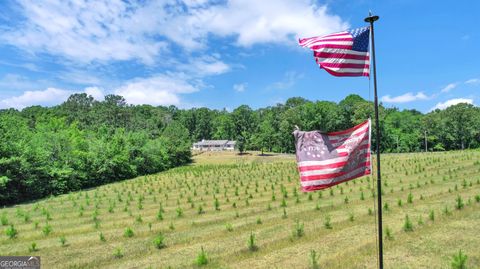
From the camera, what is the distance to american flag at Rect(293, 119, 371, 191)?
7500mm

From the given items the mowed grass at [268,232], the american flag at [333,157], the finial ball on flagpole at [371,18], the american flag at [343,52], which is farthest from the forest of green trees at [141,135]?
the finial ball on flagpole at [371,18]

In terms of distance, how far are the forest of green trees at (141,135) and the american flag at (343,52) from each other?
30795 millimetres

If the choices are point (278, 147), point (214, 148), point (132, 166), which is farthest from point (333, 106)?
point (132, 166)

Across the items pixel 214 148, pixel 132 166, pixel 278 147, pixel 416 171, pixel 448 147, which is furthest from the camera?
pixel 214 148

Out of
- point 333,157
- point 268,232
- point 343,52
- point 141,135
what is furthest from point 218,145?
point 343,52

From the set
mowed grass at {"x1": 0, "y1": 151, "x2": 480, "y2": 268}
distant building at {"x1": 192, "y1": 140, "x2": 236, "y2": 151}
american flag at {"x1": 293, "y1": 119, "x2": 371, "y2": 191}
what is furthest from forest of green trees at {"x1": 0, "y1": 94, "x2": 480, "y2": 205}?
american flag at {"x1": 293, "y1": 119, "x2": 371, "y2": 191}

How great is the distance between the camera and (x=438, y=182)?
78.7ft

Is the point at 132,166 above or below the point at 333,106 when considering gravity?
below

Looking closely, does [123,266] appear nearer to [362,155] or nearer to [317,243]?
[317,243]

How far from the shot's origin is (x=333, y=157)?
753 cm

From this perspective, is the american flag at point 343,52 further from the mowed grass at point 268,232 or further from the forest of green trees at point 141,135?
the forest of green trees at point 141,135

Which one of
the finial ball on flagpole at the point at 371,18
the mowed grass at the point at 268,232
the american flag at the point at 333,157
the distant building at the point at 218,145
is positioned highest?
the finial ball on flagpole at the point at 371,18

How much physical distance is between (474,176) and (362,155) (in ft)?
73.9

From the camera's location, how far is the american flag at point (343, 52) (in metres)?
7.45
